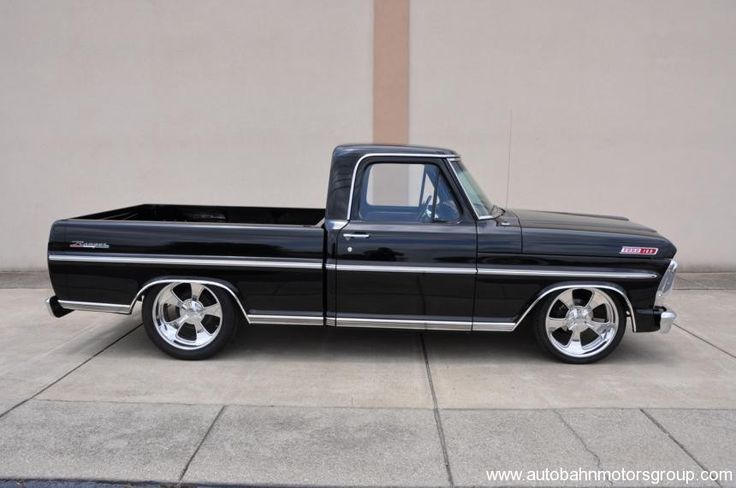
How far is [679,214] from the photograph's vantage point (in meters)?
8.62

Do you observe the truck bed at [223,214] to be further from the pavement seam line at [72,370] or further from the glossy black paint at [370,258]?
the glossy black paint at [370,258]

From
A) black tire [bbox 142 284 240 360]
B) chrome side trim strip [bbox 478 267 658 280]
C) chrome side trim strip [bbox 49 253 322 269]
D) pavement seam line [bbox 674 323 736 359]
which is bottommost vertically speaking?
pavement seam line [bbox 674 323 736 359]

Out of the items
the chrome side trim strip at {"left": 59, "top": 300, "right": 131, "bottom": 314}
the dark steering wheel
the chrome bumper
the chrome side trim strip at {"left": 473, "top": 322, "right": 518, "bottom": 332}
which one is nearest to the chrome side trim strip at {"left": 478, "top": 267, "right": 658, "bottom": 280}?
the chrome bumper

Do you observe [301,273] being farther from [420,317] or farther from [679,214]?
[679,214]

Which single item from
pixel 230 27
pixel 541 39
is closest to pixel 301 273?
pixel 230 27

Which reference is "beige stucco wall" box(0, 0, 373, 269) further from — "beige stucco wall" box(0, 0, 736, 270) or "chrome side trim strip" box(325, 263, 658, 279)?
"chrome side trim strip" box(325, 263, 658, 279)

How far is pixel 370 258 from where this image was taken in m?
4.84

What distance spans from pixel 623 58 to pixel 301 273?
6102 millimetres

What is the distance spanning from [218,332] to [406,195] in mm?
1983

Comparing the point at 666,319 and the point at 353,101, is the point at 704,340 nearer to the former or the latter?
the point at 666,319

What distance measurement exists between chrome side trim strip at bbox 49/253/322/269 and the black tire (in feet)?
0.76

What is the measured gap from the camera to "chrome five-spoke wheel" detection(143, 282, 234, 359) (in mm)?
5031

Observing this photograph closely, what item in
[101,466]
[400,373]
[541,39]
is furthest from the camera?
[541,39]

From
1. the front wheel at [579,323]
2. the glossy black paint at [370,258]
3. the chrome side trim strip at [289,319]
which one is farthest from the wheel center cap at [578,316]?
the chrome side trim strip at [289,319]
